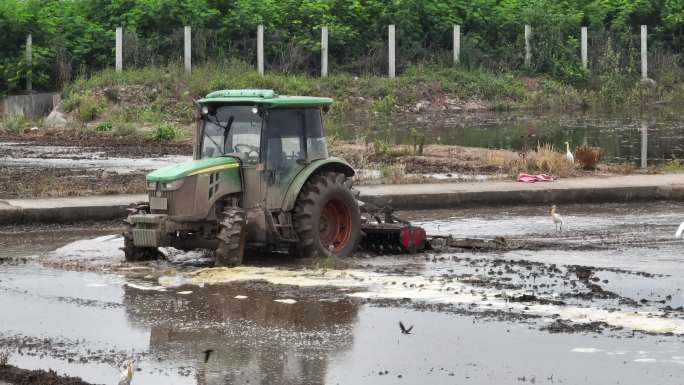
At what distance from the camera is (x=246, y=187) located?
15.9 m

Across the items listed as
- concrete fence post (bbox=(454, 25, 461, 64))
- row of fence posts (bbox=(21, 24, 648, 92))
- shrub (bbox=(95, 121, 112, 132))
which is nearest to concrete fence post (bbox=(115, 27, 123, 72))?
row of fence posts (bbox=(21, 24, 648, 92))

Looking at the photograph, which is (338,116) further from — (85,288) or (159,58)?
(85,288)

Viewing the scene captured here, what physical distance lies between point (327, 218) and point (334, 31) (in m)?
32.6

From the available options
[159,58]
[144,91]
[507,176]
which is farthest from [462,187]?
[159,58]

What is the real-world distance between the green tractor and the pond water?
47.0 feet

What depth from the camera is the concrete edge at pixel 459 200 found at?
19.9 m

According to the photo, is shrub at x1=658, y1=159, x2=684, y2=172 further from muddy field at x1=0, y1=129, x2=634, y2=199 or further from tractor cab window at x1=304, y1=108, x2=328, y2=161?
tractor cab window at x1=304, y1=108, x2=328, y2=161

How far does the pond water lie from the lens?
33125mm

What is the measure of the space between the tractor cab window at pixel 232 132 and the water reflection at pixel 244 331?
7.02 feet

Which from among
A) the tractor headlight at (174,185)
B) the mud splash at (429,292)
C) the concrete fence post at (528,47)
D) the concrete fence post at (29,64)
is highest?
the concrete fence post at (528,47)

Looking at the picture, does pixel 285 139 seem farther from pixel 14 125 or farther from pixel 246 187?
pixel 14 125

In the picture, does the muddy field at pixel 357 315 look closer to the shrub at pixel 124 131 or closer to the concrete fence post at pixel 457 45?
the shrub at pixel 124 131

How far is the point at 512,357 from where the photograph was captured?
1109cm

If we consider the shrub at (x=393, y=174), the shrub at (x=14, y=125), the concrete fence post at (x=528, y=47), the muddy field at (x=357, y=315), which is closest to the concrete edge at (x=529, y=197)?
the shrub at (x=393, y=174)
